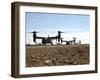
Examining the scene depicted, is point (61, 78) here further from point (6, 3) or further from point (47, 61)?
point (6, 3)

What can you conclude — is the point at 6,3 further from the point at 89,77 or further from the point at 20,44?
the point at 89,77

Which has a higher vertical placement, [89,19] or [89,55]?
[89,19]

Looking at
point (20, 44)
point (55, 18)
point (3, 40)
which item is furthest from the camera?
point (55, 18)

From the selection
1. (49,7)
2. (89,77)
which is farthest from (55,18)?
(89,77)

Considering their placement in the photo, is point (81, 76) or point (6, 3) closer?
point (6, 3)

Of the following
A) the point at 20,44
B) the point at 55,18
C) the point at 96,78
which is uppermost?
the point at 55,18

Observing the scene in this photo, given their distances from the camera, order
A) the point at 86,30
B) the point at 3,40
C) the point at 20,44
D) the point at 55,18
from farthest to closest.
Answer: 1. the point at 86,30
2. the point at 55,18
3. the point at 20,44
4. the point at 3,40

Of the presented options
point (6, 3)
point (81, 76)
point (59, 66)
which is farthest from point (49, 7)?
point (81, 76)
